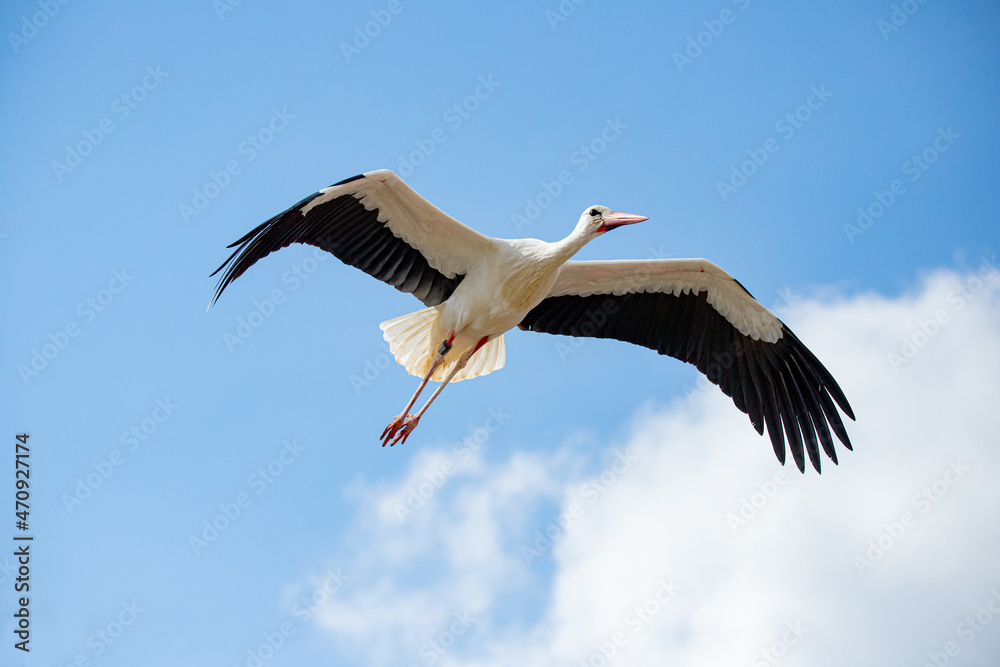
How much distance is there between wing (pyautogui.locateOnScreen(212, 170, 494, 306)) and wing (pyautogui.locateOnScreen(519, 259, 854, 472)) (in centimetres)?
99

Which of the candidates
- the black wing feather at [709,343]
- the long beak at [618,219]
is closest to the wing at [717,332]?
the black wing feather at [709,343]

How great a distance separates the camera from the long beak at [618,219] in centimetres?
699

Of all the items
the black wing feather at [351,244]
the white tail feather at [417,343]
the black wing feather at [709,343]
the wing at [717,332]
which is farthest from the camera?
the black wing feather at [709,343]

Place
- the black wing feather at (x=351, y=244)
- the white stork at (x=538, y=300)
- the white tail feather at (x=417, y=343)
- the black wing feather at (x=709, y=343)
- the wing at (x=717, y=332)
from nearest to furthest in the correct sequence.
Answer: the black wing feather at (x=351, y=244)
the white stork at (x=538, y=300)
the white tail feather at (x=417, y=343)
the wing at (x=717, y=332)
the black wing feather at (x=709, y=343)

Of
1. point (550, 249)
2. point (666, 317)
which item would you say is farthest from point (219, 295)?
point (666, 317)

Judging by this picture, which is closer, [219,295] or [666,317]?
[219,295]

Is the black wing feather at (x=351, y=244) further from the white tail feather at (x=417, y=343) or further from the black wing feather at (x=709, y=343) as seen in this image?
the black wing feather at (x=709, y=343)

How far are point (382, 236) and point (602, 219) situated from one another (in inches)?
69.3

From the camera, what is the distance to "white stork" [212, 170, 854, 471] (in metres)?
6.87

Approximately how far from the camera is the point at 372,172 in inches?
261

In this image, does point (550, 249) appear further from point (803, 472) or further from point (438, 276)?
point (803, 472)

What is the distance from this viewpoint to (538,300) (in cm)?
712

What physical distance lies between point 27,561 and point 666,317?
→ 5.61 m

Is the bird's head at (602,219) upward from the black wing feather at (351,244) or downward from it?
upward
